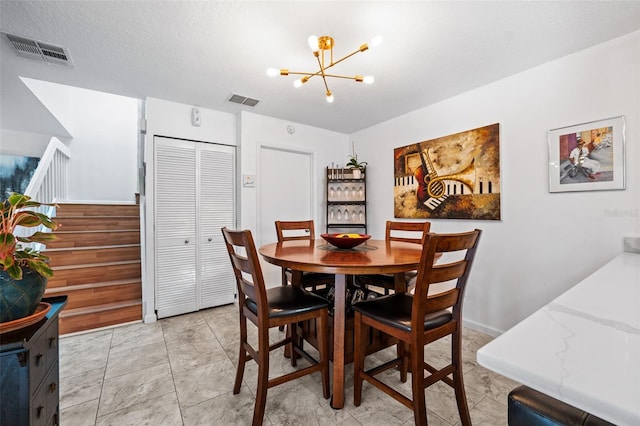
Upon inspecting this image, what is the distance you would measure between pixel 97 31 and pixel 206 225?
1984 mm

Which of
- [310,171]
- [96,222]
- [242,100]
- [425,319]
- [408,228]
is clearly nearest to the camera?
[425,319]

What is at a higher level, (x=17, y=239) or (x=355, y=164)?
(x=355, y=164)

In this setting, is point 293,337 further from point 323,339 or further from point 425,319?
point 425,319

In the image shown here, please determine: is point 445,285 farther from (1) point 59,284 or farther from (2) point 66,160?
(2) point 66,160

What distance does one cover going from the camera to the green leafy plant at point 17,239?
2.79 feet

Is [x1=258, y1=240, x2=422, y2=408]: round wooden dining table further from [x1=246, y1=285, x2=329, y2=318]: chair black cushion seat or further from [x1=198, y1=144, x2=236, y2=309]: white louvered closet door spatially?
[x1=198, y1=144, x2=236, y2=309]: white louvered closet door

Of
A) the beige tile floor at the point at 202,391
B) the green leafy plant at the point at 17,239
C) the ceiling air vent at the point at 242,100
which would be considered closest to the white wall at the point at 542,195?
the beige tile floor at the point at 202,391

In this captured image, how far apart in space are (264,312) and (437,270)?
0.90 m

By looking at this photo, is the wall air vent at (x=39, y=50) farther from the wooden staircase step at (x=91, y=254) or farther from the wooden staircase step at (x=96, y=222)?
the wooden staircase step at (x=96, y=222)

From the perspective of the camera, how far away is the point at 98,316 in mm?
2729

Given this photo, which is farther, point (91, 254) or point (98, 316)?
point (91, 254)

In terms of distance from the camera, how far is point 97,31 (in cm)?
182

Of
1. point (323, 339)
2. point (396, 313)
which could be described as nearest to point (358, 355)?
point (323, 339)

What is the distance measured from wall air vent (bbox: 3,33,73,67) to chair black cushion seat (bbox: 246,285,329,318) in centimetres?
237
